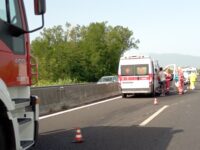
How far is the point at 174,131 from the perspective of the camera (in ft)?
39.6

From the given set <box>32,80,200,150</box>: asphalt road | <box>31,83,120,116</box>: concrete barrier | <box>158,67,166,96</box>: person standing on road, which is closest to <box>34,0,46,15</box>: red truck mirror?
<box>32,80,200,150</box>: asphalt road

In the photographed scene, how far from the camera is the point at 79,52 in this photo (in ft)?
260

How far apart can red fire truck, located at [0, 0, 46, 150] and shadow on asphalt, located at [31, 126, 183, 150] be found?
91.0 inches

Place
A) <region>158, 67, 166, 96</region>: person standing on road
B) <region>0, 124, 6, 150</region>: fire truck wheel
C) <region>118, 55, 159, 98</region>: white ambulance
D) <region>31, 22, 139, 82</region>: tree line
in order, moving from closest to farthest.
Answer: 1. <region>0, 124, 6, 150</region>: fire truck wheel
2. <region>118, 55, 159, 98</region>: white ambulance
3. <region>158, 67, 166, 96</region>: person standing on road
4. <region>31, 22, 139, 82</region>: tree line

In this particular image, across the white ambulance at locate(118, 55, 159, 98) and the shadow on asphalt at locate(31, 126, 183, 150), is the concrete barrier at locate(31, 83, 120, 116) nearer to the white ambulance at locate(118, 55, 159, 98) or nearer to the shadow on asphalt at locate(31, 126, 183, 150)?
the white ambulance at locate(118, 55, 159, 98)

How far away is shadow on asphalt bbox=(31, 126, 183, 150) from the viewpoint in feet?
31.8

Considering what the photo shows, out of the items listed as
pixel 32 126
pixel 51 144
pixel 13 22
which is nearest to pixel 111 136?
pixel 51 144

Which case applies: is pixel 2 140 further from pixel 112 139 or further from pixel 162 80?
pixel 162 80

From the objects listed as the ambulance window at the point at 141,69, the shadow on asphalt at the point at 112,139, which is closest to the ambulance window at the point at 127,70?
the ambulance window at the point at 141,69

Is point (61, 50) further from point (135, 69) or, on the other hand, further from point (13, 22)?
point (13, 22)

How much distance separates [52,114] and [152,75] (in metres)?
11.4

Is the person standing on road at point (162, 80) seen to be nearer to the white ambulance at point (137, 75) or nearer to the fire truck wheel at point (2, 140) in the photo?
the white ambulance at point (137, 75)

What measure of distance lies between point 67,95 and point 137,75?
7.72m

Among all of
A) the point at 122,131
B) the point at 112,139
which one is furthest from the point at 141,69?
the point at 112,139
